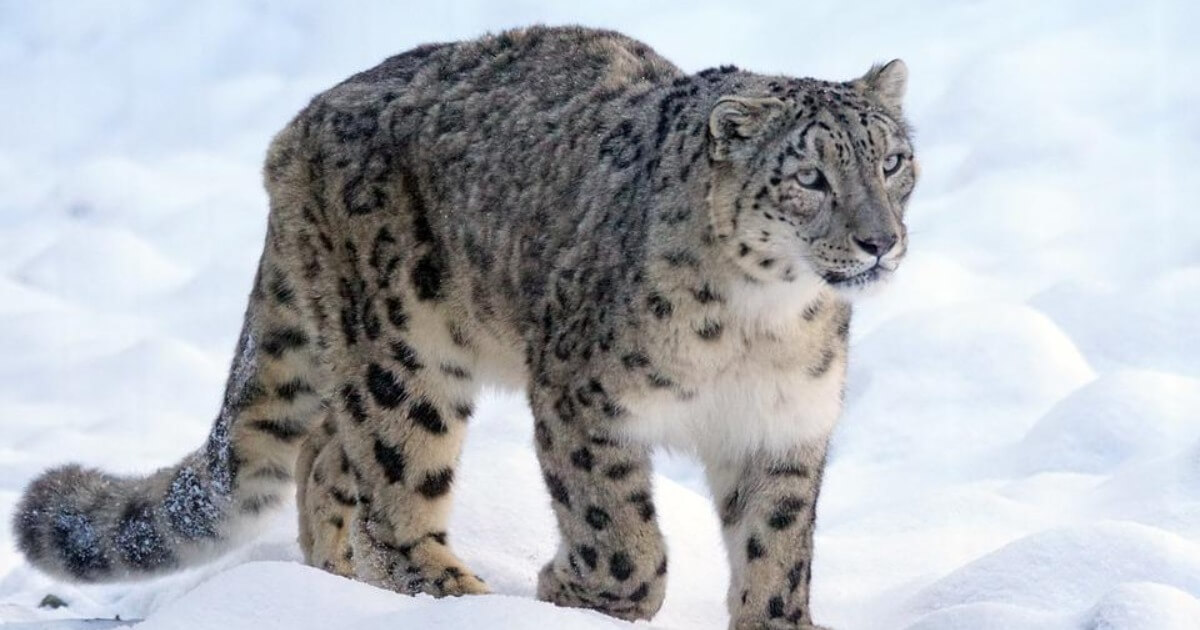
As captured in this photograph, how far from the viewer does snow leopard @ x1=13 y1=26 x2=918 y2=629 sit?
5.54 metres

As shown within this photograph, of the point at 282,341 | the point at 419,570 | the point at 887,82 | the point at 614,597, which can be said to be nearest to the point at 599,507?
the point at 614,597

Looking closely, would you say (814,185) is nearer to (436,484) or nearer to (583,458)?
(583,458)

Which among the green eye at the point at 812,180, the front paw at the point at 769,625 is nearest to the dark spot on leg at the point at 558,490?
the front paw at the point at 769,625

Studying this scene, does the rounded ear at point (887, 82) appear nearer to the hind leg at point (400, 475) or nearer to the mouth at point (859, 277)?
the mouth at point (859, 277)

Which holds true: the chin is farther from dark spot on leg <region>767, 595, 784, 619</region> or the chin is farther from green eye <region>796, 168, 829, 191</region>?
dark spot on leg <region>767, 595, 784, 619</region>

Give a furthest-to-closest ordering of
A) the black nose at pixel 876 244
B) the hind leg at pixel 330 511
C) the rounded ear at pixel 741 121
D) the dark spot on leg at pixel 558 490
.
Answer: the hind leg at pixel 330 511
the dark spot on leg at pixel 558 490
the rounded ear at pixel 741 121
the black nose at pixel 876 244

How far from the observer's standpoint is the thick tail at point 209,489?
23.3ft

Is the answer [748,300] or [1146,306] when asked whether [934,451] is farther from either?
[748,300]

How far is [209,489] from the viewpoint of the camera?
7309 mm

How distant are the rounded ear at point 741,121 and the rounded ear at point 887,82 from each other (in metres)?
0.36

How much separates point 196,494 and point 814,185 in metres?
2.98

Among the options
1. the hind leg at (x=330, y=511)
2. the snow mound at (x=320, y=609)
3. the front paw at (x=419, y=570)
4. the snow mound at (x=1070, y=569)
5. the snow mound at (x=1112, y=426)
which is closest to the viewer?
the snow mound at (x=320, y=609)

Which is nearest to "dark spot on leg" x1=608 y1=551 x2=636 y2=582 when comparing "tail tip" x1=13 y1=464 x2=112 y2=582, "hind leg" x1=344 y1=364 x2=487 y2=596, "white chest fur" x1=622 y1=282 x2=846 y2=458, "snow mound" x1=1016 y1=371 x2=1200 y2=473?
"white chest fur" x1=622 y1=282 x2=846 y2=458

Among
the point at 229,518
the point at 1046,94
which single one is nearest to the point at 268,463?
the point at 229,518
